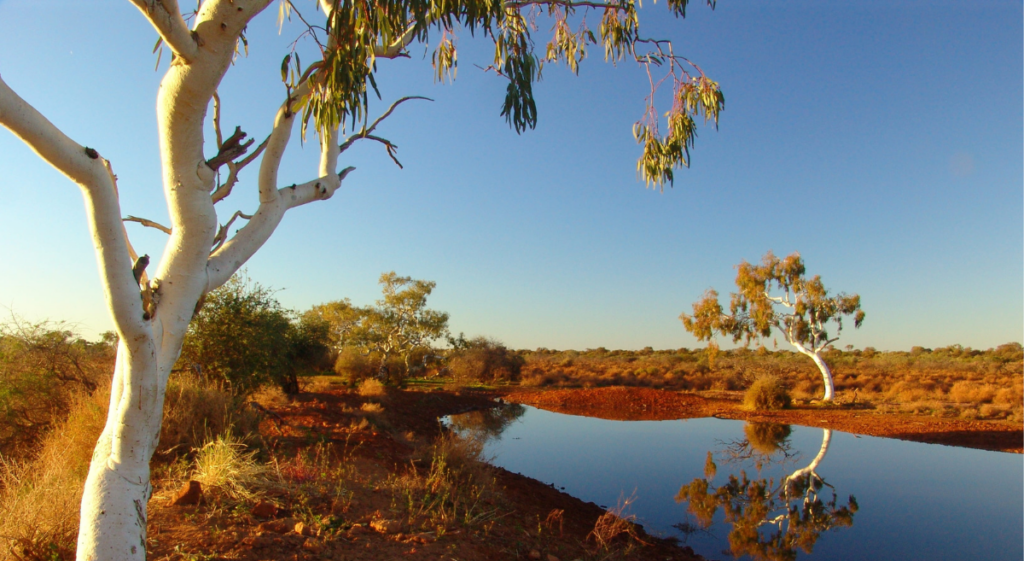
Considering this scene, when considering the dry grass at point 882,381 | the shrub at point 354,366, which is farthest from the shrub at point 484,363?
the shrub at point 354,366

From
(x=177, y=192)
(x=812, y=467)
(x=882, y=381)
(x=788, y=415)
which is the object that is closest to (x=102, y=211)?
(x=177, y=192)

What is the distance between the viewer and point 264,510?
4176 mm

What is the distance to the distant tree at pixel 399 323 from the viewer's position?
25172 millimetres

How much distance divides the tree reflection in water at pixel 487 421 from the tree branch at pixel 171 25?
34.4ft

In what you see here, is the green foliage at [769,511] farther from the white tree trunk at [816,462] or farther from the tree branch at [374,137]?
the tree branch at [374,137]

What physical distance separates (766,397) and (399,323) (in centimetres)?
1633

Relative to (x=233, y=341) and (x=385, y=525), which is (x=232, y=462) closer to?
(x=385, y=525)

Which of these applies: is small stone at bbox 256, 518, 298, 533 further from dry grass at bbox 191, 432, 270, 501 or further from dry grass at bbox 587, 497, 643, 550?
dry grass at bbox 587, 497, 643, 550

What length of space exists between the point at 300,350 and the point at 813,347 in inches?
720

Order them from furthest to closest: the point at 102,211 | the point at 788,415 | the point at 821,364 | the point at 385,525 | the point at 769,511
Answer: the point at 821,364, the point at 788,415, the point at 769,511, the point at 385,525, the point at 102,211

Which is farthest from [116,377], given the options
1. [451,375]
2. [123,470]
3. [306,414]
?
[451,375]

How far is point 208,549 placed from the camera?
3.45m

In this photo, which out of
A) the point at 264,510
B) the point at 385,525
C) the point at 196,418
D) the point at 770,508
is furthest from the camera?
the point at 770,508

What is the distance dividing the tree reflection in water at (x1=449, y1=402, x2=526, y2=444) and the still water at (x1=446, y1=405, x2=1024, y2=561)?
0.61 ft
